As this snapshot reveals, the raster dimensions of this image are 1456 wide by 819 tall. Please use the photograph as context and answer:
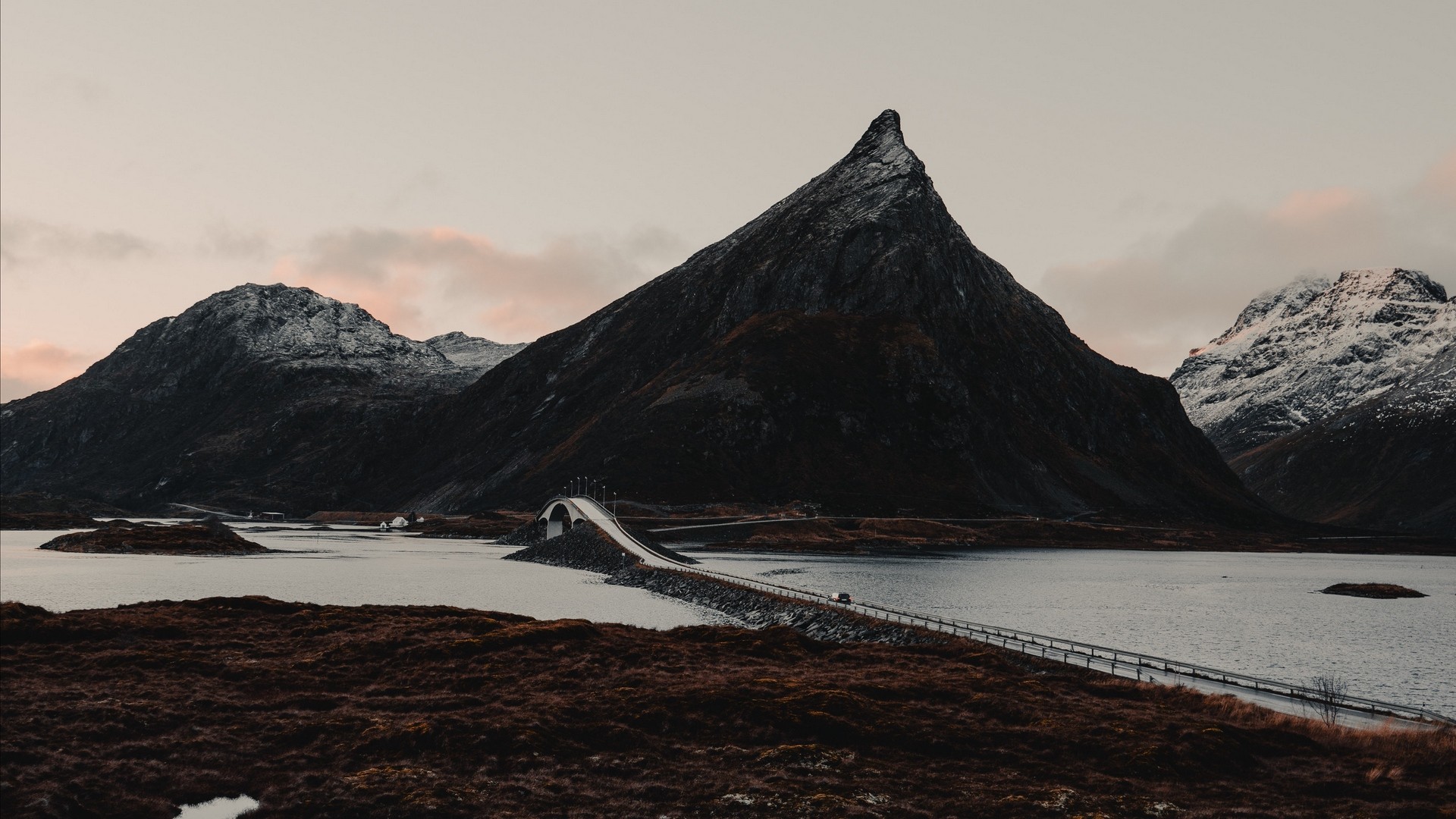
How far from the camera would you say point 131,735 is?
4047 centimetres

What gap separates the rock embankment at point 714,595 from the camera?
7606cm

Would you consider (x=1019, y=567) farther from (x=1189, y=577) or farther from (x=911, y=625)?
(x=911, y=625)

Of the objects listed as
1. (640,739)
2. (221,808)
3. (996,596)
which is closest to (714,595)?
(996,596)

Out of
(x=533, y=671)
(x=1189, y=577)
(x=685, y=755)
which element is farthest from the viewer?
(x=1189, y=577)

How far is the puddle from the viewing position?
32.7m

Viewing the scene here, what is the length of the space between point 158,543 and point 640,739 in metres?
174

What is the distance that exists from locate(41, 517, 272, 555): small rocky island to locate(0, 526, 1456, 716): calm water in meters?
7.49

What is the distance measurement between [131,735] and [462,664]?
770 inches

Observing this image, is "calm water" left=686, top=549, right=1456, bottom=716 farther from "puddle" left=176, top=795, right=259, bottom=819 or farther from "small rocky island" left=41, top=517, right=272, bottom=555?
"small rocky island" left=41, top=517, right=272, bottom=555


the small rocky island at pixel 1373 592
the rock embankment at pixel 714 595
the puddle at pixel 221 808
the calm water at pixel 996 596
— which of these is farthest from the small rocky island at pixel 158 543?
the small rocky island at pixel 1373 592

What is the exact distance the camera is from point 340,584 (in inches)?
5123

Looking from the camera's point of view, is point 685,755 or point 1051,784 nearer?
point 1051,784

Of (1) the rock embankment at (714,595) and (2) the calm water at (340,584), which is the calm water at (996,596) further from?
(1) the rock embankment at (714,595)

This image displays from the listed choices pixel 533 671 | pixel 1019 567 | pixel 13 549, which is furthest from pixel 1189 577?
pixel 13 549
